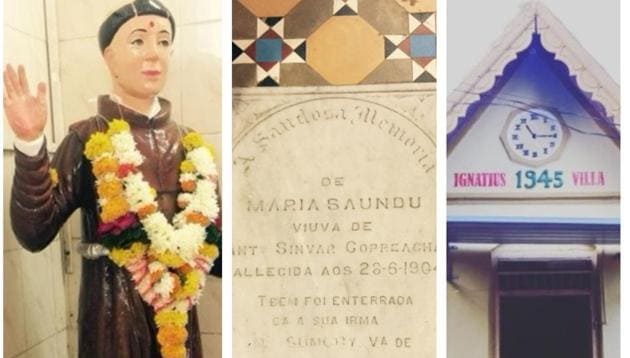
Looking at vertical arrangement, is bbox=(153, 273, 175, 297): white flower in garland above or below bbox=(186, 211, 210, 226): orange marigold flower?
below

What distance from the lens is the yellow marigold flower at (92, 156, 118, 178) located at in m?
2.16

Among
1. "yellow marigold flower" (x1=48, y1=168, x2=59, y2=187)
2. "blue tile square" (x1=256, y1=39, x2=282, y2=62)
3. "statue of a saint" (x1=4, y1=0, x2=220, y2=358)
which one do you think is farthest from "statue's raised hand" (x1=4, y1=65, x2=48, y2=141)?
"blue tile square" (x1=256, y1=39, x2=282, y2=62)

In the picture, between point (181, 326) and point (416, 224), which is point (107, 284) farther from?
point (416, 224)

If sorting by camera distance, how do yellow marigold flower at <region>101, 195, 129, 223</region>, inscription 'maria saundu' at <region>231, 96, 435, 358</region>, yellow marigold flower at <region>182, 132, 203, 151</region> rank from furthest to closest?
inscription 'maria saundu' at <region>231, 96, 435, 358</region>, yellow marigold flower at <region>182, 132, 203, 151</region>, yellow marigold flower at <region>101, 195, 129, 223</region>

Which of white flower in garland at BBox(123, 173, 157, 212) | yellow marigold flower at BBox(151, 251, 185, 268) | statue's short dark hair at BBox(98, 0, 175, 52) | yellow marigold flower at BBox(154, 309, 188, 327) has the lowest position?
yellow marigold flower at BBox(154, 309, 188, 327)

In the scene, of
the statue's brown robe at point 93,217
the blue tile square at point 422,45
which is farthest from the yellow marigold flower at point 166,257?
the blue tile square at point 422,45

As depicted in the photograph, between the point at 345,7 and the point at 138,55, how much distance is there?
2.18 feet

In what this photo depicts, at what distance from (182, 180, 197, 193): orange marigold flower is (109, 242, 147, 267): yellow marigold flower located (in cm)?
21

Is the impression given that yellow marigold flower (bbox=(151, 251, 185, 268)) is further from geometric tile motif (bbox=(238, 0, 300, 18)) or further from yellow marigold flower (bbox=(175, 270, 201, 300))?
geometric tile motif (bbox=(238, 0, 300, 18))

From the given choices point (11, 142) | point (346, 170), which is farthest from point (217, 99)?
point (11, 142)

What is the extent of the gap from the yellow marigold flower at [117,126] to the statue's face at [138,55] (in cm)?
9

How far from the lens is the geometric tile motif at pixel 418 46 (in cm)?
239

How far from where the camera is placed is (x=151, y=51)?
2223mm

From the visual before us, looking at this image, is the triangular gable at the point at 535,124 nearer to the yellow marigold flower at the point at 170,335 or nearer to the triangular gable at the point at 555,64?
the triangular gable at the point at 555,64
